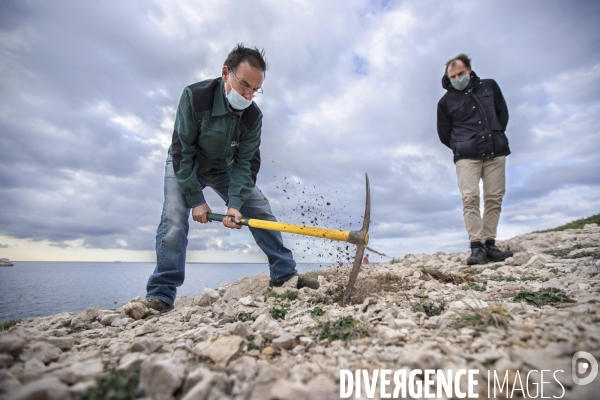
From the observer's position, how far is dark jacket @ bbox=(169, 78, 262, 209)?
416cm

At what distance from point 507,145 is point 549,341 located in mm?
5537

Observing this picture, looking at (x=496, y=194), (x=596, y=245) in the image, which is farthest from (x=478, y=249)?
(x=596, y=245)

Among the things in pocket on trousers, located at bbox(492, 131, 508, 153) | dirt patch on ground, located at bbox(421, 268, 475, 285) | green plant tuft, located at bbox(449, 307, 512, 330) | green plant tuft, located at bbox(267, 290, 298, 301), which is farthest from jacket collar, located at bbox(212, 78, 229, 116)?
pocket on trousers, located at bbox(492, 131, 508, 153)

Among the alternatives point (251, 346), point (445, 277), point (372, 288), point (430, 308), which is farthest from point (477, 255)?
point (251, 346)

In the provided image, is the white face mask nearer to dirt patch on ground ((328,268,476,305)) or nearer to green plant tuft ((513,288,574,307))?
dirt patch on ground ((328,268,476,305))

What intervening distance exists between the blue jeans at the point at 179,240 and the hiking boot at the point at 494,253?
412 cm

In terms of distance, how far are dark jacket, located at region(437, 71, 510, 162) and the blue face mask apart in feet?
0.36

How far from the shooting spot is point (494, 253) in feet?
20.6

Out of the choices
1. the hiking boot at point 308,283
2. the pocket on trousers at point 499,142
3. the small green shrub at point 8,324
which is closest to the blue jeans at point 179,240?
the hiking boot at point 308,283

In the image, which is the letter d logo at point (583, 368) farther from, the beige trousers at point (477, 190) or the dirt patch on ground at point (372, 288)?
the beige trousers at point (477, 190)

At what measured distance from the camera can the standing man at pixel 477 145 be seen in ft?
19.9

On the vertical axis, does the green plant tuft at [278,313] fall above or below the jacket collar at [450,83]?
below

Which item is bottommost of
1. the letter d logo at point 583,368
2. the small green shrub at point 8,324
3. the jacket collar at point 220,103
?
the small green shrub at point 8,324

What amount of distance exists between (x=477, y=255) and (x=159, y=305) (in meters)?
5.71
